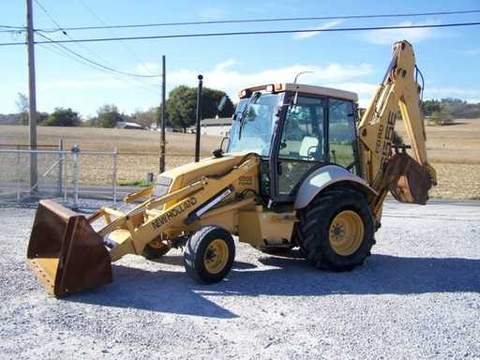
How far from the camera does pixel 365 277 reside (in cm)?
792

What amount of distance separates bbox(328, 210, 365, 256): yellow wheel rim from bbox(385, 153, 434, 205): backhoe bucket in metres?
1.22

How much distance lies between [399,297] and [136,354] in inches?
137

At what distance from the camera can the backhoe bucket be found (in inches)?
365

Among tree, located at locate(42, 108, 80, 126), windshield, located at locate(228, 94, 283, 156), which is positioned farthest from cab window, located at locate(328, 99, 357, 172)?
tree, located at locate(42, 108, 80, 126)

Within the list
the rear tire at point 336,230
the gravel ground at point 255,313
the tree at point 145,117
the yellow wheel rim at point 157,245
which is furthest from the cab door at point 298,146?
the tree at point 145,117

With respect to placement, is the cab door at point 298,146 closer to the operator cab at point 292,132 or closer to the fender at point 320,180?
the operator cab at point 292,132

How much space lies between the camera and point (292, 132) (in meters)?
8.12

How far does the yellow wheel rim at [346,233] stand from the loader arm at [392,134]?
2.71 ft

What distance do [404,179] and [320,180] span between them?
1.97m

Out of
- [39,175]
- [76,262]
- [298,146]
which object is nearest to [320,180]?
[298,146]

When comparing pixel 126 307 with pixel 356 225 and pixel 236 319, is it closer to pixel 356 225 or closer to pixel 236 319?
pixel 236 319

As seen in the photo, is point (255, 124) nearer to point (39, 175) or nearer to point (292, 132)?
point (292, 132)

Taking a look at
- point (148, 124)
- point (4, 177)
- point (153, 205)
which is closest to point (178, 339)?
point (153, 205)

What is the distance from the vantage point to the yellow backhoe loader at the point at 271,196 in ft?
23.8
